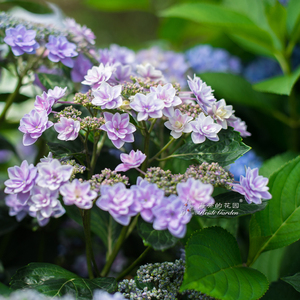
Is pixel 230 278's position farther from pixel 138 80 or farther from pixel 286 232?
pixel 138 80

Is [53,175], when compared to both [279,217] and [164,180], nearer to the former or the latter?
[164,180]

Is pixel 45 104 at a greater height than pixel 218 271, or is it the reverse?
pixel 45 104

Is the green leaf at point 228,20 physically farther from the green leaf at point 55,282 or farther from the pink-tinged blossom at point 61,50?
the green leaf at point 55,282

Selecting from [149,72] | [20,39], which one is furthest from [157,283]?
[20,39]

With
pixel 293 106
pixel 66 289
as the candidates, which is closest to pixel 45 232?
pixel 66 289

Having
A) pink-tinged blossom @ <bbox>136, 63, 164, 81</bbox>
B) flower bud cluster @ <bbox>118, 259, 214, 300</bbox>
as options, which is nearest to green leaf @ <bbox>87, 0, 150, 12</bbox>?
pink-tinged blossom @ <bbox>136, 63, 164, 81</bbox>
